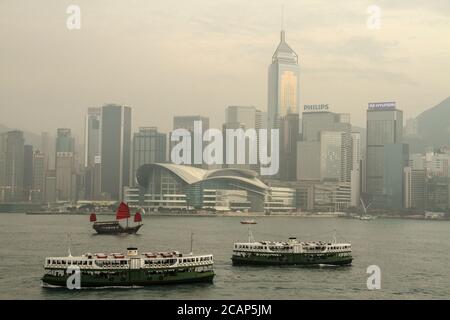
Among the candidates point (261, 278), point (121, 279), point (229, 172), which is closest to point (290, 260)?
Result: point (261, 278)

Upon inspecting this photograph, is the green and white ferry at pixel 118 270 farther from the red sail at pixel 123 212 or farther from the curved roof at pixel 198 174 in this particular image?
the curved roof at pixel 198 174

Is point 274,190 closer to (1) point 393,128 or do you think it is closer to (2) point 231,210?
(2) point 231,210

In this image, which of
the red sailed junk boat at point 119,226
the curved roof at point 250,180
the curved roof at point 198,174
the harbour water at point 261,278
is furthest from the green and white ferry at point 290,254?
the curved roof at point 250,180

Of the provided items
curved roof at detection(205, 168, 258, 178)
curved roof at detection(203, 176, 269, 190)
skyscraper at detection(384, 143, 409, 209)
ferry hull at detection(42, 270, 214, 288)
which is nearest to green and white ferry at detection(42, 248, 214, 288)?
ferry hull at detection(42, 270, 214, 288)

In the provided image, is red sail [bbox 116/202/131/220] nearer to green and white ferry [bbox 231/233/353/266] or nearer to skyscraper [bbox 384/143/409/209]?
green and white ferry [bbox 231/233/353/266]

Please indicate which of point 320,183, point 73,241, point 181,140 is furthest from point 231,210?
point 73,241

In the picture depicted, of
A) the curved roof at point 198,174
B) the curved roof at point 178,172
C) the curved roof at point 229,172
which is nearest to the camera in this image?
the curved roof at point 178,172

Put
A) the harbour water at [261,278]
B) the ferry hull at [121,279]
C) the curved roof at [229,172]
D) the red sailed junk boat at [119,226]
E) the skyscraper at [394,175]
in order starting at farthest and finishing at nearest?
the skyscraper at [394,175], the curved roof at [229,172], the red sailed junk boat at [119,226], the ferry hull at [121,279], the harbour water at [261,278]
